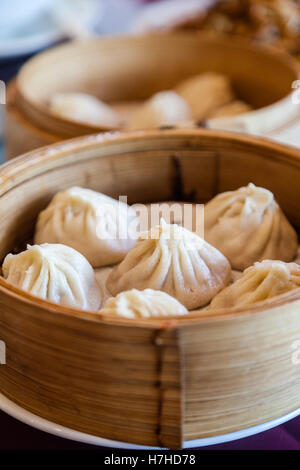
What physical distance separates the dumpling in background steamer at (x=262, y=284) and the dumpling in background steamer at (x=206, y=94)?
56.1 inches

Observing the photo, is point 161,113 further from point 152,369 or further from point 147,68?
point 152,369

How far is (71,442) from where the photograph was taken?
133cm

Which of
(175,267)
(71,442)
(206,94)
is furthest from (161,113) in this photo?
(71,442)

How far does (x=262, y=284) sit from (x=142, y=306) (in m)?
0.31

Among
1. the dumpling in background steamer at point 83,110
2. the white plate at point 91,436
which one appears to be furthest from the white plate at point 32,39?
the white plate at point 91,436

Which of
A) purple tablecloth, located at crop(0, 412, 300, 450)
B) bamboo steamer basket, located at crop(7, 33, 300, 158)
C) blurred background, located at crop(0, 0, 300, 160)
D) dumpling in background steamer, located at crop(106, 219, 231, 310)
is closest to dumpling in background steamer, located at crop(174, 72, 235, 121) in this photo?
bamboo steamer basket, located at crop(7, 33, 300, 158)

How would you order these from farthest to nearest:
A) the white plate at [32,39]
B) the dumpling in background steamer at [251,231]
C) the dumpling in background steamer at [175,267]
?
the white plate at [32,39], the dumpling in background steamer at [251,231], the dumpling in background steamer at [175,267]

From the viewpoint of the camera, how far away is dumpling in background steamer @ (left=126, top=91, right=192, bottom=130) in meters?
2.51

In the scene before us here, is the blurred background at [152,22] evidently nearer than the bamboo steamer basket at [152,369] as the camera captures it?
No

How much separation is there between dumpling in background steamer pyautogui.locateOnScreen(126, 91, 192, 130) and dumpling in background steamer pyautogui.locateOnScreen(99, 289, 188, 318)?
124 centimetres

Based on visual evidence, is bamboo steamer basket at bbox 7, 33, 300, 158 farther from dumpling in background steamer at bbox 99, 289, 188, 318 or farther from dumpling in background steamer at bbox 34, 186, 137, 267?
dumpling in background steamer at bbox 99, 289, 188, 318

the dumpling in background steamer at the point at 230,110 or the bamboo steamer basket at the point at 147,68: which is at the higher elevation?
the bamboo steamer basket at the point at 147,68

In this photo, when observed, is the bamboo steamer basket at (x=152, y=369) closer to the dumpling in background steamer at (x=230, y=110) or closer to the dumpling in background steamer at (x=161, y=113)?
the dumpling in background steamer at (x=161, y=113)

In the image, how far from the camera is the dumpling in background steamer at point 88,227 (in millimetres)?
1744
